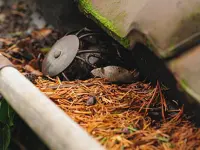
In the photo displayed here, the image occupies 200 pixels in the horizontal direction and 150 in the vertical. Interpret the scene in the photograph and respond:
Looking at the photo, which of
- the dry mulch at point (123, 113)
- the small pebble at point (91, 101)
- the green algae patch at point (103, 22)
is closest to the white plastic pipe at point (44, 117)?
the dry mulch at point (123, 113)

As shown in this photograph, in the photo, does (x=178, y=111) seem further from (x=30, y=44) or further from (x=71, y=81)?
(x=30, y=44)

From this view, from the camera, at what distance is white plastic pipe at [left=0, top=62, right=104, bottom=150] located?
4.94 feet

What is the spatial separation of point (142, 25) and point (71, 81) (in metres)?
0.66

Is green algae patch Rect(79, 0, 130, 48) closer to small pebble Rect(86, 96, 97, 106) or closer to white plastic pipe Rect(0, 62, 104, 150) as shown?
small pebble Rect(86, 96, 97, 106)

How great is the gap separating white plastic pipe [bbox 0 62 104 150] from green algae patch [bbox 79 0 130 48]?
20.1 inches

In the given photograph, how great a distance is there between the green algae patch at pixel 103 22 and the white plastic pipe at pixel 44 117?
0.51m

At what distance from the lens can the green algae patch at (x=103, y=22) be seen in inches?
81.0

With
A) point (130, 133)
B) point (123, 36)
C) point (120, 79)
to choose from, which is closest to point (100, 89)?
point (120, 79)

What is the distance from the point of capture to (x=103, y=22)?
7.21 ft

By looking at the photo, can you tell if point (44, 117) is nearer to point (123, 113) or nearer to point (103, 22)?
point (123, 113)

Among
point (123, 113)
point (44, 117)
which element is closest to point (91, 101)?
point (123, 113)

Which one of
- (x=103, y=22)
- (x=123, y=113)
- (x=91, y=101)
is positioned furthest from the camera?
(x=103, y=22)

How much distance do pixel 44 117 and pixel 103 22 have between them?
74cm

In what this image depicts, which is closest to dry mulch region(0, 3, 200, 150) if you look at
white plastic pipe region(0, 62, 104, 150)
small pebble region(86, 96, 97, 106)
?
small pebble region(86, 96, 97, 106)
